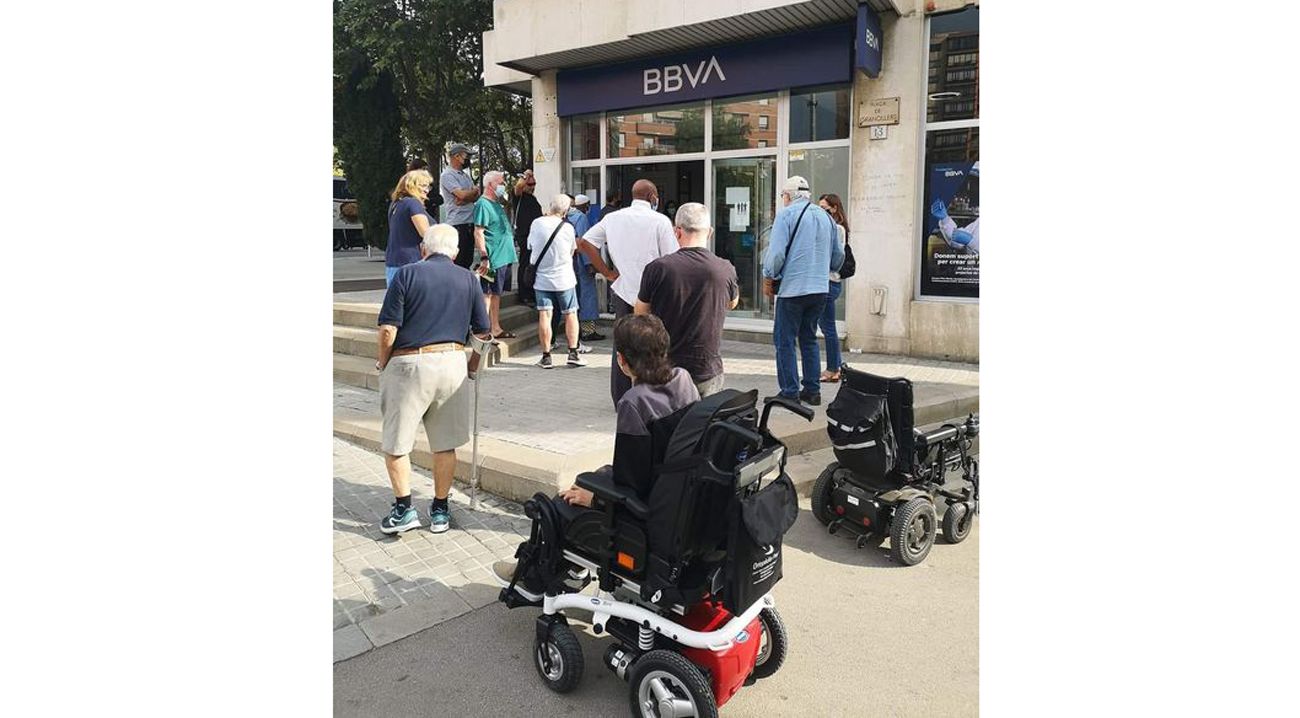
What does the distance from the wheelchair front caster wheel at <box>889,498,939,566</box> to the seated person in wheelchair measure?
160cm

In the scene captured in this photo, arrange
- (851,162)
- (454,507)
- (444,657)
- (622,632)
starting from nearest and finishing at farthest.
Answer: (622,632)
(444,657)
(454,507)
(851,162)

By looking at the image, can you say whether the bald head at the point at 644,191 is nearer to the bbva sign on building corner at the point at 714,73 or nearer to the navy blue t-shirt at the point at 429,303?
the navy blue t-shirt at the point at 429,303

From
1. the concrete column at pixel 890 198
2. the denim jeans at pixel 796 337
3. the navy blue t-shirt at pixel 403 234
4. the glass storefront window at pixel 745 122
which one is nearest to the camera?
the navy blue t-shirt at pixel 403 234

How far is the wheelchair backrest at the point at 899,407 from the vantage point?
4.62 metres

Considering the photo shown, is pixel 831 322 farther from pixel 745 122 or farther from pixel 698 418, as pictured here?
pixel 698 418

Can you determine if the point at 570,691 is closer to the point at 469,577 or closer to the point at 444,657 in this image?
the point at 444,657

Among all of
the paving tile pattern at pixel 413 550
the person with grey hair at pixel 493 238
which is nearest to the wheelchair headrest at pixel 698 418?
the paving tile pattern at pixel 413 550

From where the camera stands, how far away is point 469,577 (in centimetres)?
429

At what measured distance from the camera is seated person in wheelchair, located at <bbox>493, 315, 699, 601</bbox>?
128 inches

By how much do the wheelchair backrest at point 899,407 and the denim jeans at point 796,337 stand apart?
6.88ft

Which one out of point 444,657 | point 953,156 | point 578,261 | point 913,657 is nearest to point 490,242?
point 578,261

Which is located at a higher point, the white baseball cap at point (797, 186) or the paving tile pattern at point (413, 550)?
the white baseball cap at point (797, 186)

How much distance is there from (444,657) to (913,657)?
6.39 feet

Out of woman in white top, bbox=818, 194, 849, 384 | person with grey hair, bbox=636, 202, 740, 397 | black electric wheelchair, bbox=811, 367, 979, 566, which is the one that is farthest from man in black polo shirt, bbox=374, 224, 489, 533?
woman in white top, bbox=818, 194, 849, 384
